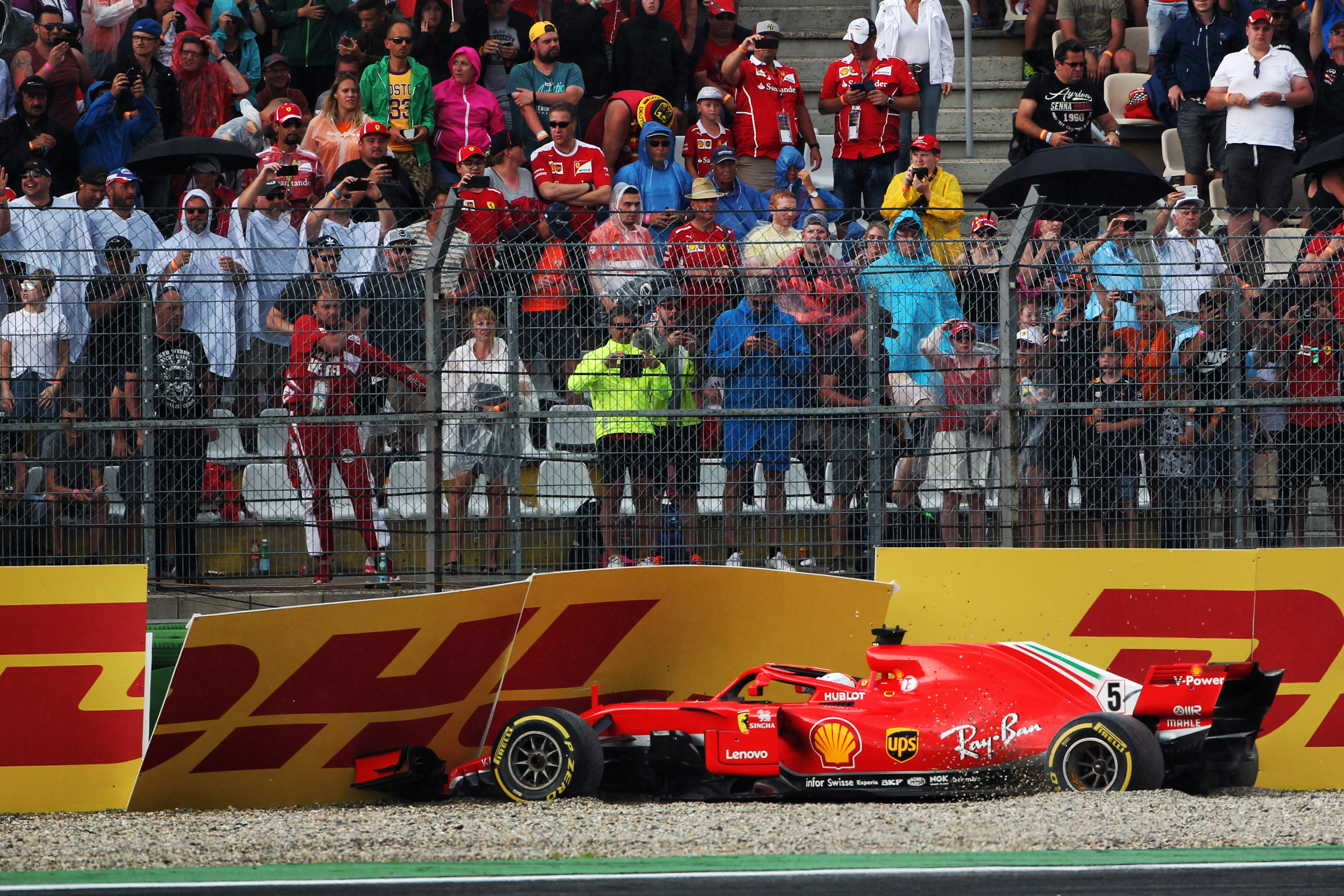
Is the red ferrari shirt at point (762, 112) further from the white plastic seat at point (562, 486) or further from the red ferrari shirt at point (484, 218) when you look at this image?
the white plastic seat at point (562, 486)

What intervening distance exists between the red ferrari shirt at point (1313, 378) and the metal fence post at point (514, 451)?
428 centimetres

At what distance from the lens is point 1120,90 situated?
1505 centimetres

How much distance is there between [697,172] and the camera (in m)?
13.0

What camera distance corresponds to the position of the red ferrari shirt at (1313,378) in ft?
28.2

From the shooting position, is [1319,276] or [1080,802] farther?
[1319,276]

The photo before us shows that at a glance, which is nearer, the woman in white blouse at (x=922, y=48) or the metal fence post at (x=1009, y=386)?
the metal fence post at (x=1009, y=386)

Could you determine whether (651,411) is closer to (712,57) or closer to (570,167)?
(570,167)

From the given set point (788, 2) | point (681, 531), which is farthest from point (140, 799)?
point (788, 2)

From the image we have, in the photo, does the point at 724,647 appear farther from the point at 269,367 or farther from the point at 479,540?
the point at 269,367

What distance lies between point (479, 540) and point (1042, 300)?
11.2ft

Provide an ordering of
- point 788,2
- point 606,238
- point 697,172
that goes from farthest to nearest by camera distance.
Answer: point 788,2 → point 697,172 → point 606,238

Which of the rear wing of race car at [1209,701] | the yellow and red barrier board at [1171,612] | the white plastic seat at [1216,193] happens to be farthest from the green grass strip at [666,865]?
the white plastic seat at [1216,193]

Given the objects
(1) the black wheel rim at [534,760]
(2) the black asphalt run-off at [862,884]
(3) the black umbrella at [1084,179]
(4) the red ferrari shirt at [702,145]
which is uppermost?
(4) the red ferrari shirt at [702,145]

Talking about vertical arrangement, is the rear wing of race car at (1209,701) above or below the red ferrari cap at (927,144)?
below
